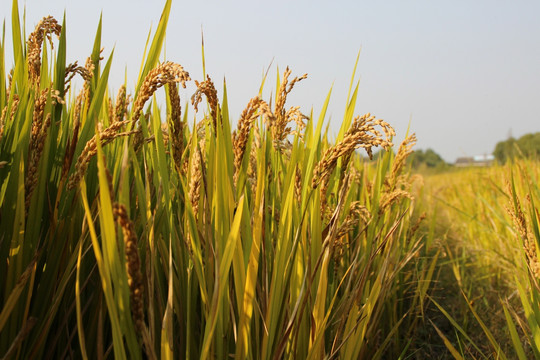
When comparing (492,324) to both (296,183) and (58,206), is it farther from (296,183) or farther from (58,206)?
(58,206)

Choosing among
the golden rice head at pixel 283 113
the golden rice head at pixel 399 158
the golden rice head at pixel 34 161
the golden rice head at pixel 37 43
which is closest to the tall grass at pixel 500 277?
the golden rice head at pixel 399 158

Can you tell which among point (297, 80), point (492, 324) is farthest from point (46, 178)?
point (492, 324)

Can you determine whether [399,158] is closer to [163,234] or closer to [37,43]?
[163,234]

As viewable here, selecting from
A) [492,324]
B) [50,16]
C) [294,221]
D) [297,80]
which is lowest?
Answer: [492,324]

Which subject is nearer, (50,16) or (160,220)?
(160,220)

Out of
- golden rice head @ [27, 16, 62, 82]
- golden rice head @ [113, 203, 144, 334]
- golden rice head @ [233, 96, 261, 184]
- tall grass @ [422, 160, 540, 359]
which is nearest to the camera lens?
golden rice head @ [113, 203, 144, 334]

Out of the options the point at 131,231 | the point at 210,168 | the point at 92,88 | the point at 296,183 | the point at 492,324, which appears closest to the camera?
the point at 131,231

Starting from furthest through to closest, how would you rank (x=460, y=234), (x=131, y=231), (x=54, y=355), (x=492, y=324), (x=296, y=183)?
(x=460, y=234) → (x=492, y=324) → (x=296, y=183) → (x=54, y=355) → (x=131, y=231)

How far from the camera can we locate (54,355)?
3.94 feet

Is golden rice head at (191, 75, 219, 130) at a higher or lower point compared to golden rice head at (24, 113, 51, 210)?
higher

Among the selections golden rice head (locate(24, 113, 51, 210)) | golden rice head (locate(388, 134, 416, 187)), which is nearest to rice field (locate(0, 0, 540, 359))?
golden rice head (locate(24, 113, 51, 210))

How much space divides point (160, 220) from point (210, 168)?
0.66ft

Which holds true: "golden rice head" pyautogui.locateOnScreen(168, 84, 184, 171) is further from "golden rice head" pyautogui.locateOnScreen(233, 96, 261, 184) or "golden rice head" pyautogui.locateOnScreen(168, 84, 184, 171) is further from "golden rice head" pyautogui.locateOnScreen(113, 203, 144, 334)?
"golden rice head" pyautogui.locateOnScreen(113, 203, 144, 334)

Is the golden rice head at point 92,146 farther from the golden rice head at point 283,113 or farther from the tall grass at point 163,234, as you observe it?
the golden rice head at point 283,113
